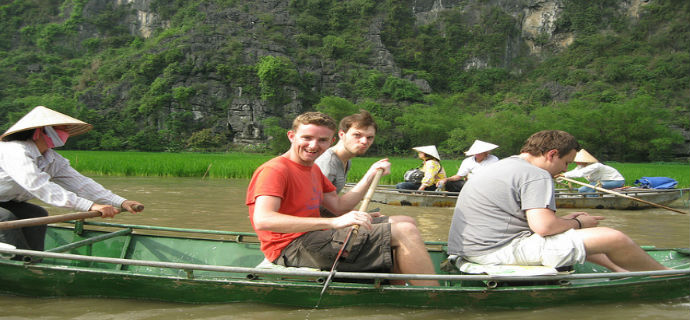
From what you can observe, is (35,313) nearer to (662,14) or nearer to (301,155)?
(301,155)

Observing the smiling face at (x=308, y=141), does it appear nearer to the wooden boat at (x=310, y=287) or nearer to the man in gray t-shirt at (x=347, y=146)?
the man in gray t-shirt at (x=347, y=146)

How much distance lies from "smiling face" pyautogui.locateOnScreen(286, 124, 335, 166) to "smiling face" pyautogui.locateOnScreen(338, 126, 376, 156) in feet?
2.02

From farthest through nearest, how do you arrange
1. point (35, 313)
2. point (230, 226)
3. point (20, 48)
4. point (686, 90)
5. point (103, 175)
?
point (20, 48)
point (686, 90)
point (103, 175)
point (230, 226)
point (35, 313)

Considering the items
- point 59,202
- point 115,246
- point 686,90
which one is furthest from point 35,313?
point 686,90

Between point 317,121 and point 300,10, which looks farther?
point 300,10

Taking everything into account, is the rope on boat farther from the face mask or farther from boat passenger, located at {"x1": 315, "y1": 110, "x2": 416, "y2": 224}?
the face mask

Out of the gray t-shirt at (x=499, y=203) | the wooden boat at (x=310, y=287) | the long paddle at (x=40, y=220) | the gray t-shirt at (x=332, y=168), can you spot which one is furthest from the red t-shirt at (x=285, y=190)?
the long paddle at (x=40, y=220)

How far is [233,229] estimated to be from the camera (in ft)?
25.3

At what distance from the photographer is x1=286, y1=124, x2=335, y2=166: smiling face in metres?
3.31

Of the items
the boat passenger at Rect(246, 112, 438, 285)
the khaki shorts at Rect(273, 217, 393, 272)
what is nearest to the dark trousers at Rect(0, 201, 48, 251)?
the boat passenger at Rect(246, 112, 438, 285)

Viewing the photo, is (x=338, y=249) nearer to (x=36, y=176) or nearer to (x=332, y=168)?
(x=332, y=168)

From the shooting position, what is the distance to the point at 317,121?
10.9ft

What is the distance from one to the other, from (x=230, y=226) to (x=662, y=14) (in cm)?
7084

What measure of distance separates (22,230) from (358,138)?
2.87 m
